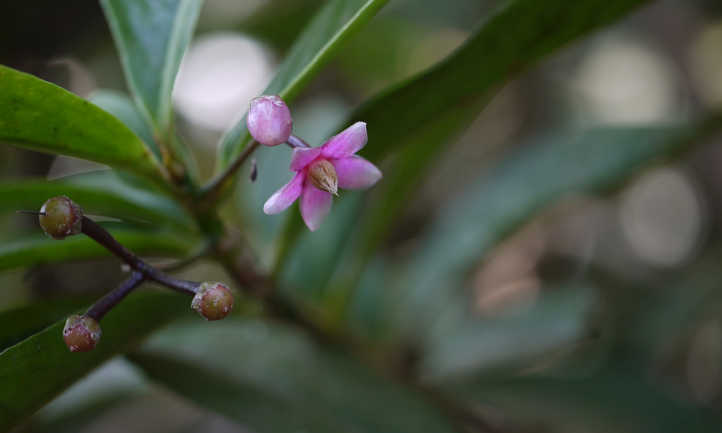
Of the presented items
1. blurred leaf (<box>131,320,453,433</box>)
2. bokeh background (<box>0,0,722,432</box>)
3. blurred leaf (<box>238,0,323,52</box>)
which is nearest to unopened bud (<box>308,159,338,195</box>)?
blurred leaf (<box>131,320,453,433</box>)

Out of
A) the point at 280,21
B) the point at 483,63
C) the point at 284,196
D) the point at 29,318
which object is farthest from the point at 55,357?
the point at 280,21

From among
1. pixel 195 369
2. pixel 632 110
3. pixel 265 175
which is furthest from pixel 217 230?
pixel 632 110

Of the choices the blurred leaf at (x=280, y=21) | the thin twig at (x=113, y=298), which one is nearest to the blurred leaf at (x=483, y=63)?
the thin twig at (x=113, y=298)

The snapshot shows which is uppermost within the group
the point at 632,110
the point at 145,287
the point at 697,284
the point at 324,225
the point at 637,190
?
the point at 632,110

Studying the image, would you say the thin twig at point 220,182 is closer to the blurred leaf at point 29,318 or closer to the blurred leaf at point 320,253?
the blurred leaf at point 29,318

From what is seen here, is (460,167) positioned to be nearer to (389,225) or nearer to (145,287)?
(389,225)

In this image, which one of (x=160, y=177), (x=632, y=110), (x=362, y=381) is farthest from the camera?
(x=632, y=110)
